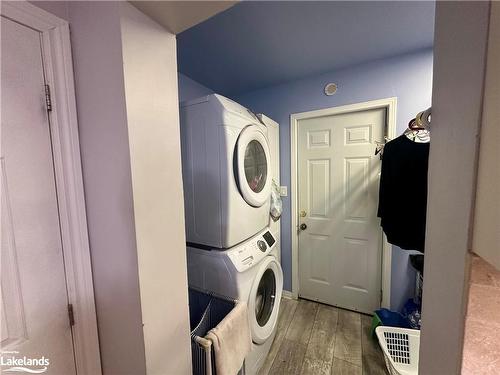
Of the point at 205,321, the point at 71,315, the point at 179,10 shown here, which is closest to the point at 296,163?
the point at 205,321

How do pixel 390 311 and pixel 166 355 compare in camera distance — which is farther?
pixel 390 311

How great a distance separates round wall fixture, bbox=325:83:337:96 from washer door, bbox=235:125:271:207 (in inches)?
34.0

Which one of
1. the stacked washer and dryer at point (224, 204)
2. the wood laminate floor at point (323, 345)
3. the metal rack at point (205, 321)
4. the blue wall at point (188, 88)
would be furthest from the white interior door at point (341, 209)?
the metal rack at point (205, 321)

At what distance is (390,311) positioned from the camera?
1.78 m

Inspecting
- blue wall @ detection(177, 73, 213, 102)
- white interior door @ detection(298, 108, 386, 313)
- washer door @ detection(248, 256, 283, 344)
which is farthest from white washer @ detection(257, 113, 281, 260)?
blue wall @ detection(177, 73, 213, 102)

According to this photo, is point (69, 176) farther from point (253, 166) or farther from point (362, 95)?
point (362, 95)

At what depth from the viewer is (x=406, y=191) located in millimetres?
1298

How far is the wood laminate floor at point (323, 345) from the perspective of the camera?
1.50 meters

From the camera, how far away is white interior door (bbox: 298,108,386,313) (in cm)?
190

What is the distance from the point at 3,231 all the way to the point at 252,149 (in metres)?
1.21

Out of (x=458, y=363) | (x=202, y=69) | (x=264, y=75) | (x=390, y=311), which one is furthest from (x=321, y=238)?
(x=202, y=69)

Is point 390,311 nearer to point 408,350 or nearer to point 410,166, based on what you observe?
point 408,350

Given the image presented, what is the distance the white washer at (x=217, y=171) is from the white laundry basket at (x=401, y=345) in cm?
115

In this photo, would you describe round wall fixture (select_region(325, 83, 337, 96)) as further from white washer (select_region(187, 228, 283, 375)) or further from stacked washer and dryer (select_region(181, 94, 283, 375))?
white washer (select_region(187, 228, 283, 375))
